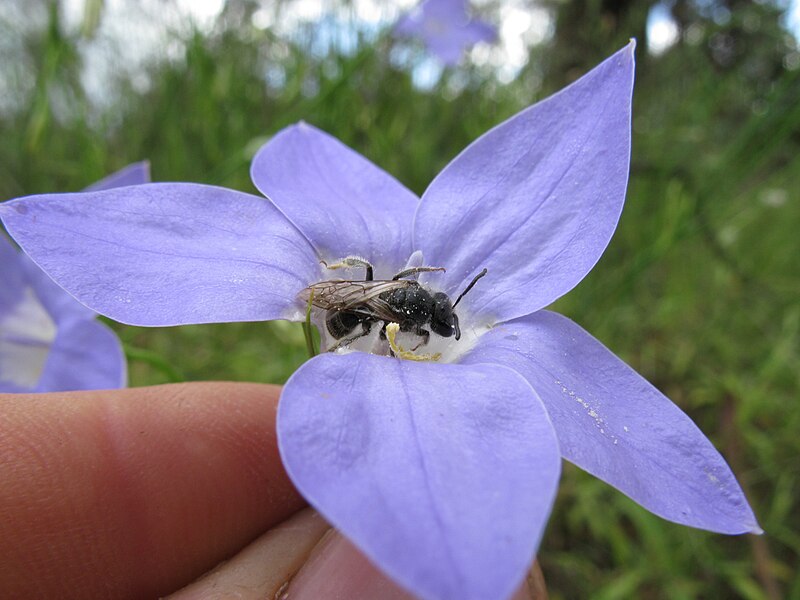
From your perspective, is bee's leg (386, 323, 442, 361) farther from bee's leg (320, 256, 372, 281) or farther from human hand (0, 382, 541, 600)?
human hand (0, 382, 541, 600)

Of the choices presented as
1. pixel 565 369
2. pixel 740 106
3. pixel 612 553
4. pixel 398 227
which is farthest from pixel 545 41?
pixel 565 369

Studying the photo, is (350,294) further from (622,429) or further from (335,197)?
(622,429)

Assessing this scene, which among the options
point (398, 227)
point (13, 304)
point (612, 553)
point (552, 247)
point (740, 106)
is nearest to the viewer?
point (552, 247)

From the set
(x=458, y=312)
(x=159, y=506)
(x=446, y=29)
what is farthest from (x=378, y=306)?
(x=446, y=29)

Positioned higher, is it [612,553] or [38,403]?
[38,403]

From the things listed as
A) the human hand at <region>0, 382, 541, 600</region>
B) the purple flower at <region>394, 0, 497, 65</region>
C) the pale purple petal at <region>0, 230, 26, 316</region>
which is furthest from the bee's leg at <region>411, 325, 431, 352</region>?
the purple flower at <region>394, 0, 497, 65</region>

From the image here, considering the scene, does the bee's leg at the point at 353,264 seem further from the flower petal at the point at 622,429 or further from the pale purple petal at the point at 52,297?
the pale purple petal at the point at 52,297

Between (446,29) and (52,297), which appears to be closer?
(52,297)

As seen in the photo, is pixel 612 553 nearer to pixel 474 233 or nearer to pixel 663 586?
pixel 663 586
